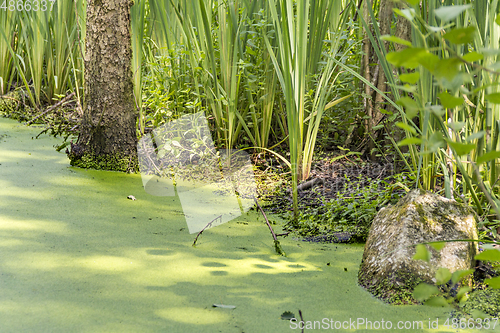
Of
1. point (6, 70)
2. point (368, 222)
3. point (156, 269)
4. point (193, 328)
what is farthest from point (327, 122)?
point (6, 70)

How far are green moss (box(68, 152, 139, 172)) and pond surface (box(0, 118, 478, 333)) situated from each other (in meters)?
0.33

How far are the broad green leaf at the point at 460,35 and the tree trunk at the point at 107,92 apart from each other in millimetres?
1909

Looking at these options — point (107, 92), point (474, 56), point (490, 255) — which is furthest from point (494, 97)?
point (107, 92)

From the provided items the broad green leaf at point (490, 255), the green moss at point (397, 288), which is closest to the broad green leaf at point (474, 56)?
the broad green leaf at point (490, 255)

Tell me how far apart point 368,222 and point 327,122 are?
3.04 feet

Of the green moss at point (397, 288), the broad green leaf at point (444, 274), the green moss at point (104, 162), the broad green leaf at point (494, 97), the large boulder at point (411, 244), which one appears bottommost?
the green moss at point (397, 288)

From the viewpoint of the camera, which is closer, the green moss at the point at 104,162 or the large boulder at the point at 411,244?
the large boulder at the point at 411,244

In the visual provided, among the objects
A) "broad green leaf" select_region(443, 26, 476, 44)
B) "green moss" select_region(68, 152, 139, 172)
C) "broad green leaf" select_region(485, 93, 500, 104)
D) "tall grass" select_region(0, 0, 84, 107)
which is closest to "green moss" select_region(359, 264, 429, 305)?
"broad green leaf" select_region(485, 93, 500, 104)

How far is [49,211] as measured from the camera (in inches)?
58.2

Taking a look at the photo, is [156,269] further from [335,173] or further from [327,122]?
[327,122]

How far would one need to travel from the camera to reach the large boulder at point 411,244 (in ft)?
3.69

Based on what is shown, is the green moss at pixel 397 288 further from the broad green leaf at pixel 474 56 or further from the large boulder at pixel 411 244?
the broad green leaf at pixel 474 56

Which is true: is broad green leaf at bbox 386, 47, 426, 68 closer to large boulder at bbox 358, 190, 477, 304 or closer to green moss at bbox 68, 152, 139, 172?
large boulder at bbox 358, 190, 477, 304

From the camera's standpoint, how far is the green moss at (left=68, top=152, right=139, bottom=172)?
2.08 metres
